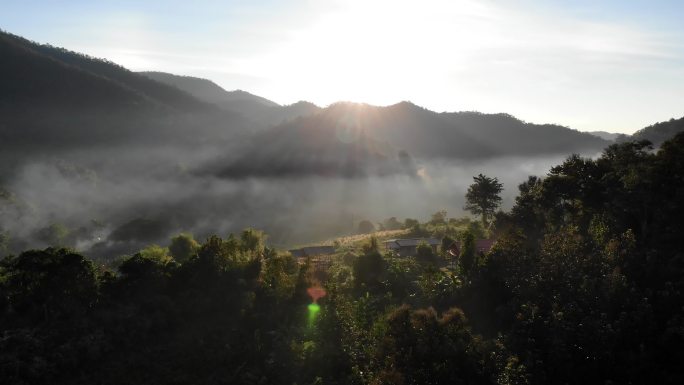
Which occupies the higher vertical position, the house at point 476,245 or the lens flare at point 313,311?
the house at point 476,245

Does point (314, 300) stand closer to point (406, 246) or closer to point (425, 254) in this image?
point (425, 254)

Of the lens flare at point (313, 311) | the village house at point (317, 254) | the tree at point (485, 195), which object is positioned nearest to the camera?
the lens flare at point (313, 311)

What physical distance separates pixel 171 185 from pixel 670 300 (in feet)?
336

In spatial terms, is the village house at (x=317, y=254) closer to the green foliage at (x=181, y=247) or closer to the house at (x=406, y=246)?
the house at (x=406, y=246)

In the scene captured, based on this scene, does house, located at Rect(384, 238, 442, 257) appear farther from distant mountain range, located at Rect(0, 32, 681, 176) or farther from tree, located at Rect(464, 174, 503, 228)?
distant mountain range, located at Rect(0, 32, 681, 176)

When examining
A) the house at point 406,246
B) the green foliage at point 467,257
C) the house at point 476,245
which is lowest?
the house at point 406,246

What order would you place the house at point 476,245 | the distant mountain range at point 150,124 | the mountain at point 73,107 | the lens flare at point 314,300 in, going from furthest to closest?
the distant mountain range at point 150,124 < the mountain at point 73,107 < the house at point 476,245 < the lens flare at point 314,300

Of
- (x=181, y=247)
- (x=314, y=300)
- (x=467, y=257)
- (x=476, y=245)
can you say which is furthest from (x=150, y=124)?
(x=467, y=257)

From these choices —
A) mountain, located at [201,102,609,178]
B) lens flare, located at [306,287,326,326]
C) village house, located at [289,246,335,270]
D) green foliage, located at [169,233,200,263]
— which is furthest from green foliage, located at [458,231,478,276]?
mountain, located at [201,102,609,178]

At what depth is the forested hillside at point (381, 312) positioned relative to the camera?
1894cm

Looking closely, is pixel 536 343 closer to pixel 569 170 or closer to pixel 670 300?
pixel 670 300

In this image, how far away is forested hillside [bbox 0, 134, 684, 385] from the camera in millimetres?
18938

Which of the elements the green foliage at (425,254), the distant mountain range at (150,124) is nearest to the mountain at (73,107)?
the distant mountain range at (150,124)

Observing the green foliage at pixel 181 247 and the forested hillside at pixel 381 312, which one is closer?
the forested hillside at pixel 381 312
